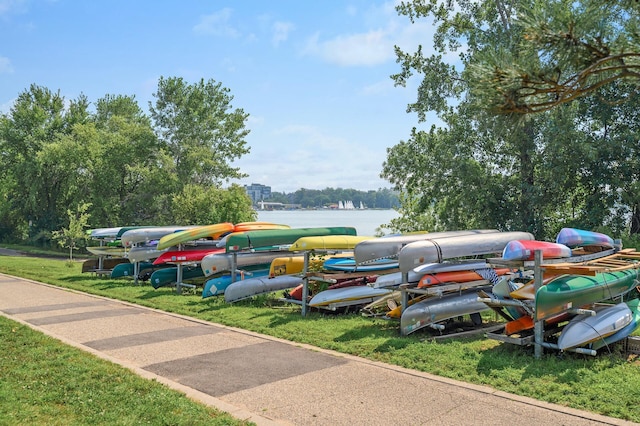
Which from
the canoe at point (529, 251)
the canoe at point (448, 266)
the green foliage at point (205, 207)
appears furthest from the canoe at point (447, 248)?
the green foliage at point (205, 207)

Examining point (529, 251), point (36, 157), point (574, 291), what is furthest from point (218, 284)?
point (36, 157)

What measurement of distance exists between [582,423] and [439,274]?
14.4 ft

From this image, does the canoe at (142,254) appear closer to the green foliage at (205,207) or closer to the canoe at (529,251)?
the canoe at (529,251)

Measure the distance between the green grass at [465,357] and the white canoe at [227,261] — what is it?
133cm

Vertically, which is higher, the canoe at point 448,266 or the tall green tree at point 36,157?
the tall green tree at point 36,157

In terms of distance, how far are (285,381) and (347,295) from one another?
4.27 metres

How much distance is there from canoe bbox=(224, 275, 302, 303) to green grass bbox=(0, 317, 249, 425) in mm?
4927

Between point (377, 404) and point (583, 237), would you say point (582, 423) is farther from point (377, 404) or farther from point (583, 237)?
point (583, 237)

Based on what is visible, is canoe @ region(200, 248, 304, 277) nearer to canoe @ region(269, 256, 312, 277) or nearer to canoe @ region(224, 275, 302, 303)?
canoe @ region(224, 275, 302, 303)

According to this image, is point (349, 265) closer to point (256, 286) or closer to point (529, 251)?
point (256, 286)

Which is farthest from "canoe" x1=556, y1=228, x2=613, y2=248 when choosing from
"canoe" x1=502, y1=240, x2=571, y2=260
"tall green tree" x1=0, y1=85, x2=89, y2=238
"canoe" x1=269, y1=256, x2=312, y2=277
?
"tall green tree" x1=0, y1=85, x2=89, y2=238

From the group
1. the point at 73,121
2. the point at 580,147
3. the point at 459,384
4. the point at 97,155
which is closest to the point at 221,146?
the point at 97,155

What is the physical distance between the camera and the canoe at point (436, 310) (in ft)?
27.5

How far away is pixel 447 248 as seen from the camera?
29.9 ft
